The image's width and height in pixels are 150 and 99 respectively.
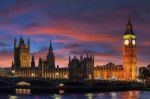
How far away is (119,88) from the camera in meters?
139

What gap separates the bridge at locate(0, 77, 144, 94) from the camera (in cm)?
11529

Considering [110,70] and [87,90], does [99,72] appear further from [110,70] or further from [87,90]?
A: [87,90]

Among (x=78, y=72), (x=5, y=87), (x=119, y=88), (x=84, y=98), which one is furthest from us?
(x=78, y=72)

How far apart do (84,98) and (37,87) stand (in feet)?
120

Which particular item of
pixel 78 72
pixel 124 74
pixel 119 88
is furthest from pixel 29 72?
pixel 119 88

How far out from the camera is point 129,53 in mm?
178875

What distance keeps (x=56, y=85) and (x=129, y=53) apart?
61253mm

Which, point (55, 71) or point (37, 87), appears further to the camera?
point (55, 71)

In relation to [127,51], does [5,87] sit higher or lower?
lower

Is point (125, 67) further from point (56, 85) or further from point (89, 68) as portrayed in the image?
point (56, 85)

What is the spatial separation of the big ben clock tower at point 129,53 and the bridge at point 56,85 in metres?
21.0

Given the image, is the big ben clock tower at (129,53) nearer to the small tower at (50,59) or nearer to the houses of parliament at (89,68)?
the houses of parliament at (89,68)

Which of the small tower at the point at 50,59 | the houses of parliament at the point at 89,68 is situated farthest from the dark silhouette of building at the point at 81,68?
the small tower at the point at 50,59

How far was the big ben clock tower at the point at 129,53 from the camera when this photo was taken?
174750mm
